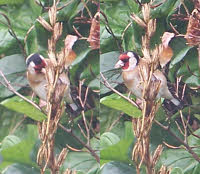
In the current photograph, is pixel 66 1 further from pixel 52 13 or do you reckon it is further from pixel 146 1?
pixel 146 1

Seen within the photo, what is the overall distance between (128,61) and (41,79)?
33 centimetres

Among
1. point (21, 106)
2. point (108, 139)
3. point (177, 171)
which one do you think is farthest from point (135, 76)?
point (21, 106)

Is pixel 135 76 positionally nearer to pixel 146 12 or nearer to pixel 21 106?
pixel 146 12

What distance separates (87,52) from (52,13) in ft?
0.62

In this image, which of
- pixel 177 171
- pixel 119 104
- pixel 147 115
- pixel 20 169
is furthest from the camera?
pixel 20 169

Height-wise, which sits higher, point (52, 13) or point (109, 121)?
point (52, 13)

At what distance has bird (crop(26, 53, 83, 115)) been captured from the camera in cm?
188

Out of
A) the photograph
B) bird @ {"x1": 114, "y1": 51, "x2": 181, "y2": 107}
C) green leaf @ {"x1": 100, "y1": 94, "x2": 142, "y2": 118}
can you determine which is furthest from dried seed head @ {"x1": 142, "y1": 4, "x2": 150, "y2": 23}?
green leaf @ {"x1": 100, "y1": 94, "x2": 142, "y2": 118}

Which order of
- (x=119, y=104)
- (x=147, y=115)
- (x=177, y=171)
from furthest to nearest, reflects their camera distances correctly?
(x=119, y=104) → (x=177, y=171) → (x=147, y=115)

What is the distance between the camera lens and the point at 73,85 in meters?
1.90

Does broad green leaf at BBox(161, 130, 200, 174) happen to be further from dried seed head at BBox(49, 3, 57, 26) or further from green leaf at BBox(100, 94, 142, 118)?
dried seed head at BBox(49, 3, 57, 26)

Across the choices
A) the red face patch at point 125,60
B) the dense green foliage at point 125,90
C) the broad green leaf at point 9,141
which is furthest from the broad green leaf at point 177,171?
the broad green leaf at point 9,141

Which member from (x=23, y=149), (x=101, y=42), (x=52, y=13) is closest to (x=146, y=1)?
(x=101, y=42)

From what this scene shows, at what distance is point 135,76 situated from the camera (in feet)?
5.93
